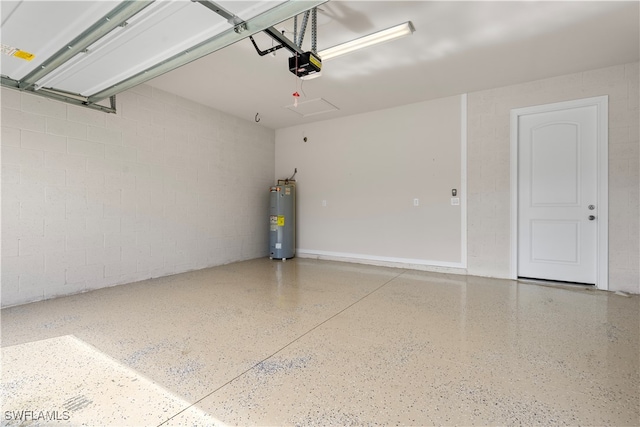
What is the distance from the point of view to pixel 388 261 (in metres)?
Answer: 5.02

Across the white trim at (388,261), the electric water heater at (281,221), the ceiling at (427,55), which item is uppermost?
the ceiling at (427,55)

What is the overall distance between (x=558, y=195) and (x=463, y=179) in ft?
3.81

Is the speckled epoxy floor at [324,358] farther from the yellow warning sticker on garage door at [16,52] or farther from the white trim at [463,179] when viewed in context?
the yellow warning sticker on garage door at [16,52]

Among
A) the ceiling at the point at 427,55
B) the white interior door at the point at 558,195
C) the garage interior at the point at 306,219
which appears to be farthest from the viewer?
the white interior door at the point at 558,195

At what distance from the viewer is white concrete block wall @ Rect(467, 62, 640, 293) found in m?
3.41

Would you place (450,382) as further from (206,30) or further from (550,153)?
(550,153)

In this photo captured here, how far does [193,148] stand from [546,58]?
490cm

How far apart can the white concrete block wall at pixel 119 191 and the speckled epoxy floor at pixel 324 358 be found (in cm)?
52

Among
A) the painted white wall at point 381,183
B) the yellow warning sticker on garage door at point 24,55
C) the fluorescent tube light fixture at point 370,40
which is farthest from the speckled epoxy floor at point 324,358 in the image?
the fluorescent tube light fixture at point 370,40

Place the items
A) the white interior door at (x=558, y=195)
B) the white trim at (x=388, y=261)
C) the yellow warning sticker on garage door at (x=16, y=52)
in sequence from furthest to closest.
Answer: the white trim at (x=388, y=261)
the white interior door at (x=558, y=195)
the yellow warning sticker on garage door at (x=16, y=52)

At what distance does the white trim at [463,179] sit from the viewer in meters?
4.37

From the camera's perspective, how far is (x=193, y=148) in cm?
472

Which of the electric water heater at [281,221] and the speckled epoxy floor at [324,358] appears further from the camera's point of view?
the electric water heater at [281,221]

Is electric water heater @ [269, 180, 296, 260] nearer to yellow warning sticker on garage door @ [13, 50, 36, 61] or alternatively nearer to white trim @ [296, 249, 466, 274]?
white trim @ [296, 249, 466, 274]
